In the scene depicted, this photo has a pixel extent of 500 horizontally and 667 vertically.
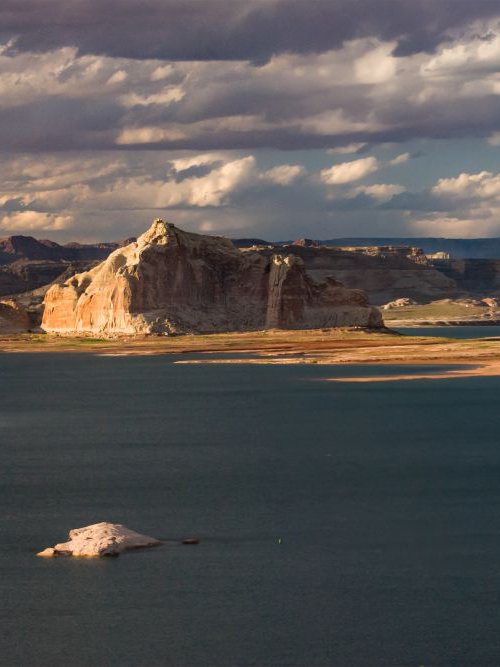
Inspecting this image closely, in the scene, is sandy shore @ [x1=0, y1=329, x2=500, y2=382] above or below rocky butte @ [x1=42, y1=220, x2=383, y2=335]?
below

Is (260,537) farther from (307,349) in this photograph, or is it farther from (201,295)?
(201,295)

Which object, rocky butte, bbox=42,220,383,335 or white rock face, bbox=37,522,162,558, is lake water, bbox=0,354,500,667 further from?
rocky butte, bbox=42,220,383,335

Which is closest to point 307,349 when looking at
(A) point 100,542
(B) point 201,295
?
(B) point 201,295

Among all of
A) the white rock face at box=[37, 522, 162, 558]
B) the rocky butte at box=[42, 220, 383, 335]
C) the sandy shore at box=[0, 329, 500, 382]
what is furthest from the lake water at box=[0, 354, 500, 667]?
the rocky butte at box=[42, 220, 383, 335]

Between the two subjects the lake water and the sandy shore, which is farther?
the sandy shore

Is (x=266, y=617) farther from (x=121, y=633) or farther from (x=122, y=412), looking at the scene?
(x=122, y=412)

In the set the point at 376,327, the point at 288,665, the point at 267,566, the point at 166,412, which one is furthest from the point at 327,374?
the point at 288,665
